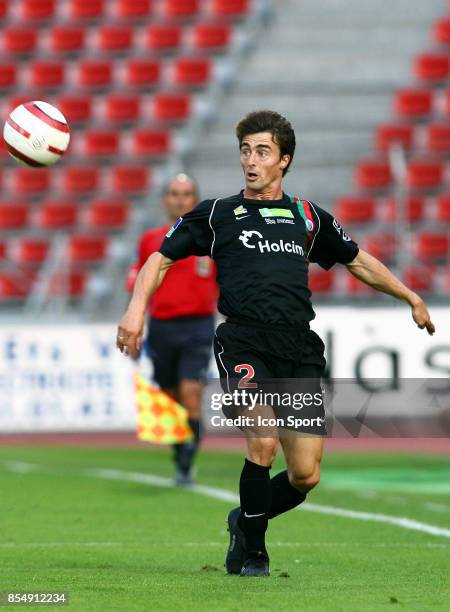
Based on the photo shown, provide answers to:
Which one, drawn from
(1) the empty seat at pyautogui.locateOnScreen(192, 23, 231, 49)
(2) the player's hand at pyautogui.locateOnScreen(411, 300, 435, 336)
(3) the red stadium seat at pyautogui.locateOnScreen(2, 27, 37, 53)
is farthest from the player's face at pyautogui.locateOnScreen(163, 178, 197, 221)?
(3) the red stadium seat at pyautogui.locateOnScreen(2, 27, 37, 53)

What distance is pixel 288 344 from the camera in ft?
20.5

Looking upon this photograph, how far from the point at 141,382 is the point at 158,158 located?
8.40 m

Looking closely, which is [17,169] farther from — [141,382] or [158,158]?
[141,382]

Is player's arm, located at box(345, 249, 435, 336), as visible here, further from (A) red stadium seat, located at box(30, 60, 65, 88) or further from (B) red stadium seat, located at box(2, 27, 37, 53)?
(B) red stadium seat, located at box(2, 27, 37, 53)

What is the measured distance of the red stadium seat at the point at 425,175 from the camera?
1970 centimetres

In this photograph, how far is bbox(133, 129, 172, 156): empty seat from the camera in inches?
846

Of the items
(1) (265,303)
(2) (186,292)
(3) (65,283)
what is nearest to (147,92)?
(3) (65,283)

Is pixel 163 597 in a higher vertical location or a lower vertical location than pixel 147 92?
lower

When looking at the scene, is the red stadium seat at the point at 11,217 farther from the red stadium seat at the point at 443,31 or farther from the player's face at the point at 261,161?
the player's face at the point at 261,161

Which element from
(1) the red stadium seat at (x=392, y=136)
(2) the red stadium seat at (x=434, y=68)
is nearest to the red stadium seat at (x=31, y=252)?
(1) the red stadium seat at (x=392, y=136)

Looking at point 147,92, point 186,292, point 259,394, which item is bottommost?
point 259,394

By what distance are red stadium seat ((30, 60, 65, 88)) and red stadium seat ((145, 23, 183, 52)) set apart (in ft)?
4.97

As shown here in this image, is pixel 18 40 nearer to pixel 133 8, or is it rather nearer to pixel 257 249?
pixel 133 8

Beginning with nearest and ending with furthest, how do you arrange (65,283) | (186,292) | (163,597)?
1. (163,597)
2. (186,292)
3. (65,283)
